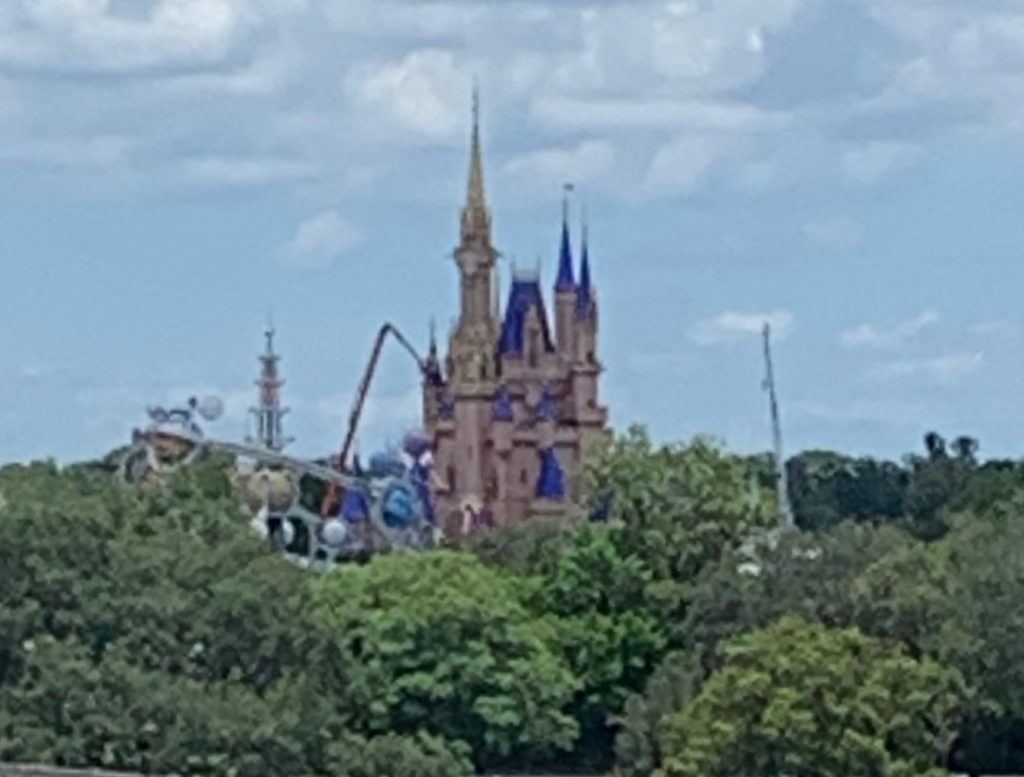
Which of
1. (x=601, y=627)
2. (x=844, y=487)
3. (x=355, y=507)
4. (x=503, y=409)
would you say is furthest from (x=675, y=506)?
(x=844, y=487)

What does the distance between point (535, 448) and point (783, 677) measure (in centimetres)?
7931

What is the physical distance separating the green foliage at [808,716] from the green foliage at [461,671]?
11461mm

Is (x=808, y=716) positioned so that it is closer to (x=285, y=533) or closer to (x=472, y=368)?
(x=285, y=533)

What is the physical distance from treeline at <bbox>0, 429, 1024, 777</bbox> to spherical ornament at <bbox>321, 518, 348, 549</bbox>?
1914cm

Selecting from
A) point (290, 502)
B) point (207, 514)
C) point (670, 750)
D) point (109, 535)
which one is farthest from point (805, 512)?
point (670, 750)

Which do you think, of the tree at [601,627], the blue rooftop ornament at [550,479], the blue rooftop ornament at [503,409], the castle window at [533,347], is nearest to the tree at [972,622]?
the tree at [601,627]

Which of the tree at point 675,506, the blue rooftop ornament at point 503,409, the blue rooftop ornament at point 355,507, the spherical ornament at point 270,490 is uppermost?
the blue rooftop ornament at point 503,409

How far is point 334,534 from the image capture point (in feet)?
357

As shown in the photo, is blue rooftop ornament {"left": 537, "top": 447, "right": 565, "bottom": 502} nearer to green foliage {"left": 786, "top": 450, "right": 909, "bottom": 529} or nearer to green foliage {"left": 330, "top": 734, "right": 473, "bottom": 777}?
green foliage {"left": 786, "top": 450, "right": 909, "bottom": 529}

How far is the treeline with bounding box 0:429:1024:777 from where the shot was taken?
2459 inches

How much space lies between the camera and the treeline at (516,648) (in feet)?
205

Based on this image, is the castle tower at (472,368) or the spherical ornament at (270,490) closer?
the spherical ornament at (270,490)

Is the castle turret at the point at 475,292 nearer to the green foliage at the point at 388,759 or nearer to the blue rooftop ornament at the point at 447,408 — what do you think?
the blue rooftop ornament at the point at 447,408

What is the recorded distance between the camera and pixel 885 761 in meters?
60.7
